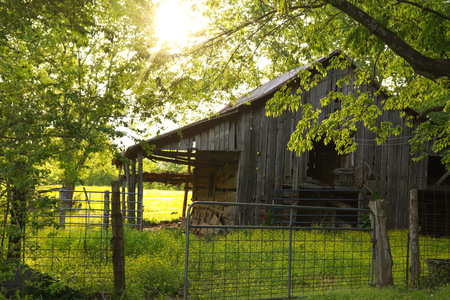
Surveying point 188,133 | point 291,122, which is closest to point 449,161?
point 291,122

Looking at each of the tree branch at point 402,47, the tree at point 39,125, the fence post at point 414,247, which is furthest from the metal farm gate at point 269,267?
the tree branch at point 402,47

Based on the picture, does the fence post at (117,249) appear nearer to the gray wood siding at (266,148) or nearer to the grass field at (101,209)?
the grass field at (101,209)

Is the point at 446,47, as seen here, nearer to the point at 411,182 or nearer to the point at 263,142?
the point at 263,142

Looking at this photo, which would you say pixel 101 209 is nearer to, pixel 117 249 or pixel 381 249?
pixel 117 249

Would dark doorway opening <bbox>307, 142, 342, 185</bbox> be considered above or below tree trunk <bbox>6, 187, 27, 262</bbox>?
above

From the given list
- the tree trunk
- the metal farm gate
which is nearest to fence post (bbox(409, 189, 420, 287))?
the metal farm gate

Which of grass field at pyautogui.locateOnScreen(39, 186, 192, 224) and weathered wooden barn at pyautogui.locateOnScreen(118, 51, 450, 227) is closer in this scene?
grass field at pyautogui.locateOnScreen(39, 186, 192, 224)

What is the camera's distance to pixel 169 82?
11.1 metres

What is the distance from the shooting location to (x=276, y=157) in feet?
57.1

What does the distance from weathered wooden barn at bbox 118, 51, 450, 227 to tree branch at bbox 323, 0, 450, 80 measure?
7734 millimetres

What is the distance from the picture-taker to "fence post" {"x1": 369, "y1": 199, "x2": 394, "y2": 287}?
8086mm

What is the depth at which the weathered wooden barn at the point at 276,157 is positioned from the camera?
1698 centimetres

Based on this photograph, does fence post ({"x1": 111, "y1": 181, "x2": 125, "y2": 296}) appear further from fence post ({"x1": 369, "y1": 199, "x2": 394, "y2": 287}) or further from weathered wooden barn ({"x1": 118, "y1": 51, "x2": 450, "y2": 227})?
weathered wooden barn ({"x1": 118, "y1": 51, "x2": 450, "y2": 227})

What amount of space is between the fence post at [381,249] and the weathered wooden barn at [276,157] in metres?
7.99
